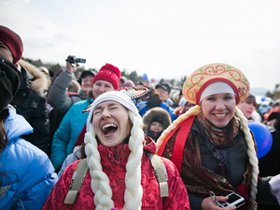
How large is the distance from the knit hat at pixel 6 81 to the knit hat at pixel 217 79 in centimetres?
171

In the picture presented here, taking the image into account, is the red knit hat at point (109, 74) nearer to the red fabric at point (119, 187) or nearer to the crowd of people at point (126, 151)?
the crowd of people at point (126, 151)

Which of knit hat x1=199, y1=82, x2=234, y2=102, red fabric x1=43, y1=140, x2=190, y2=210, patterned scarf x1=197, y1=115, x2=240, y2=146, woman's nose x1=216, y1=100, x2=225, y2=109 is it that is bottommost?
red fabric x1=43, y1=140, x2=190, y2=210

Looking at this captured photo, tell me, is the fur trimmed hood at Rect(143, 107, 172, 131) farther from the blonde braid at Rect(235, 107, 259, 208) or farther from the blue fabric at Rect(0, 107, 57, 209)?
the blue fabric at Rect(0, 107, 57, 209)

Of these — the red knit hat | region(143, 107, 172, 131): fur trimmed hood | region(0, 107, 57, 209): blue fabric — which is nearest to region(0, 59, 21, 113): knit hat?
region(0, 107, 57, 209): blue fabric

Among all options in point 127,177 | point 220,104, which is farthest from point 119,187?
point 220,104

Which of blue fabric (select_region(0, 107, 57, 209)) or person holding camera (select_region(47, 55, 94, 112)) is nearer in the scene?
blue fabric (select_region(0, 107, 57, 209))

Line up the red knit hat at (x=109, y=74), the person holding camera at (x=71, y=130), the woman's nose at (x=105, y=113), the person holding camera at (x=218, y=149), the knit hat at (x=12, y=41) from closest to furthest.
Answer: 1. the woman's nose at (x=105, y=113)
2. the knit hat at (x=12, y=41)
3. the person holding camera at (x=218, y=149)
4. the person holding camera at (x=71, y=130)
5. the red knit hat at (x=109, y=74)

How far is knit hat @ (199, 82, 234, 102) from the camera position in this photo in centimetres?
231

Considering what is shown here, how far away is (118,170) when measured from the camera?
1.62 metres

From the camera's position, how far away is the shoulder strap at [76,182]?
58.7 inches

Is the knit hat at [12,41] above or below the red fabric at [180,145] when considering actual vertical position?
above

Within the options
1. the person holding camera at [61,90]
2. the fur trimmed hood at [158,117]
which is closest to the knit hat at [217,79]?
the fur trimmed hood at [158,117]

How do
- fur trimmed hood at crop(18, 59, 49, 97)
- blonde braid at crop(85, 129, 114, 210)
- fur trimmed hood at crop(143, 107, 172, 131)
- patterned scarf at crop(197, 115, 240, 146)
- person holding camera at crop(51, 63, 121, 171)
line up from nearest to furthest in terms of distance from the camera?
blonde braid at crop(85, 129, 114, 210) → patterned scarf at crop(197, 115, 240, 146) → fur trimmed hood at crop(18, 59, 49, 97) → person holding camera at crop(51, 63, 121, 171) → fur trimmed hood at crop(143, 107, 172, 131)

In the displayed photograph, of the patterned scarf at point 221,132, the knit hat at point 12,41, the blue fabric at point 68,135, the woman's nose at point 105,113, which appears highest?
the knit hat at point 12,41
